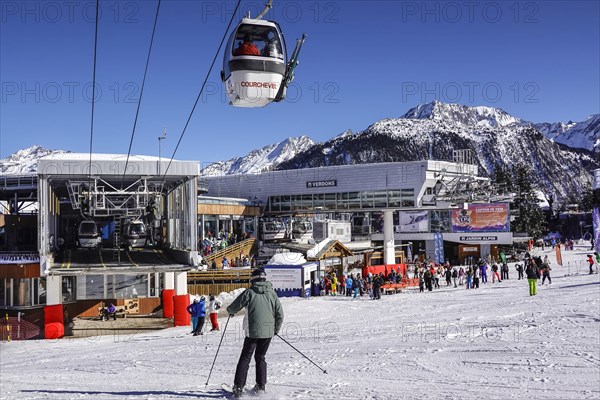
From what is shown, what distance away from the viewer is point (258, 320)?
7207 millimetres

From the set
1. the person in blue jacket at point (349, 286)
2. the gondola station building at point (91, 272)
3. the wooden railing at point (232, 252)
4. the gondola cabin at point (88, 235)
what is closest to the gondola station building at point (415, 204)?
the wooden railing at point (232, 252)

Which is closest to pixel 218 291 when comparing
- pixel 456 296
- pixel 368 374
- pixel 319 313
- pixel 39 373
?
pixel 319 313

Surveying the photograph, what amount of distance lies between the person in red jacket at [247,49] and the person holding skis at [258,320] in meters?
4.28

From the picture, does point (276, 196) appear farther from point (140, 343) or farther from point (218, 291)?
point (140, 343)

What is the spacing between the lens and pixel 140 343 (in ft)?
53.2

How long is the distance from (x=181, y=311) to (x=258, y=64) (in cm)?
1633

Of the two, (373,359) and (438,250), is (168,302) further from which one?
(438,250)

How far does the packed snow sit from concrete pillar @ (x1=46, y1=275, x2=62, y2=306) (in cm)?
390

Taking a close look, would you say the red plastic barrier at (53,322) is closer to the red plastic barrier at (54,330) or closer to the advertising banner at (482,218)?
the red plastic barrier at (54,330)

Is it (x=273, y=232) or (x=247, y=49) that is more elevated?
(x=247, y=49)

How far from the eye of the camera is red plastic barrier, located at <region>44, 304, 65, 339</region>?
75.5 feet

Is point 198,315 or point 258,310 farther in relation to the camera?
point 198,315

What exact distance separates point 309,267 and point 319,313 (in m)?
6.37

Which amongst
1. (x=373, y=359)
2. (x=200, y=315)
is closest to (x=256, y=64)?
(x=373, y=359)
